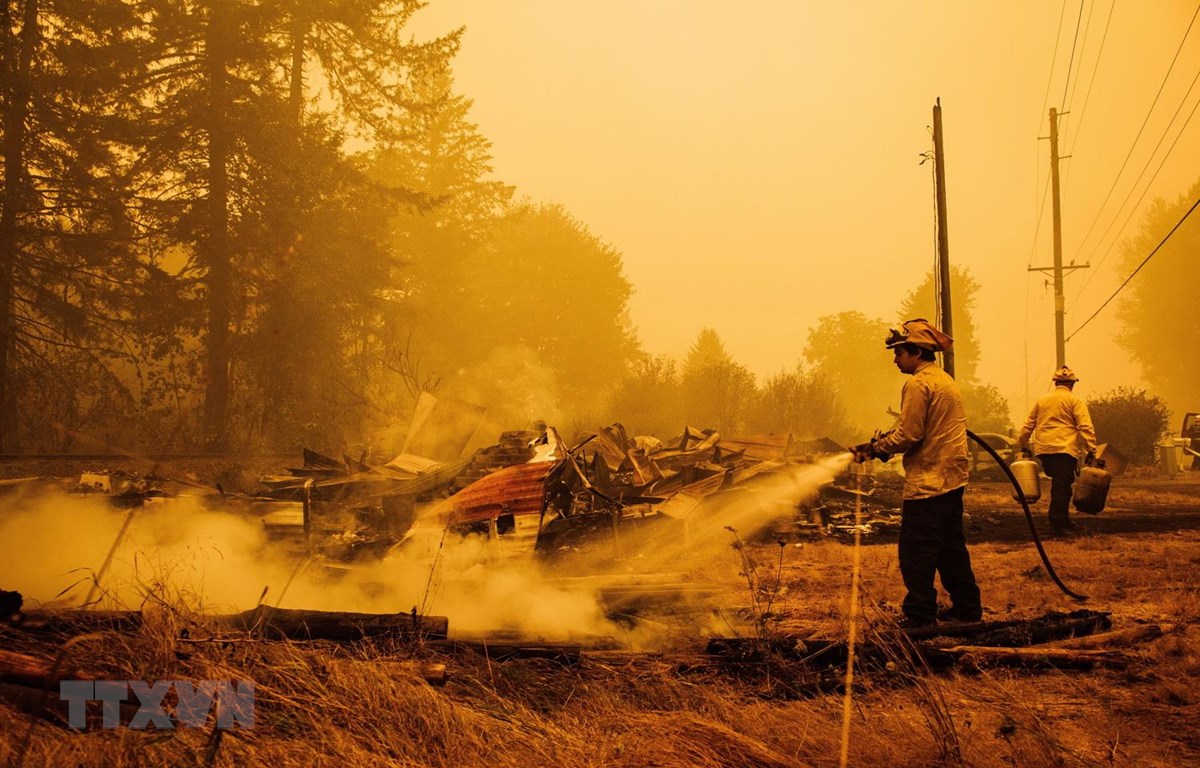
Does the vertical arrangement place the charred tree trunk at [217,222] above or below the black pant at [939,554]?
above

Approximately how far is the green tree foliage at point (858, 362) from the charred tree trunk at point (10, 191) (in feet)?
173

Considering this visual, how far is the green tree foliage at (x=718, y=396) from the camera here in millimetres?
23000

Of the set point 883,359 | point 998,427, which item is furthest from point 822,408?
point 883,359

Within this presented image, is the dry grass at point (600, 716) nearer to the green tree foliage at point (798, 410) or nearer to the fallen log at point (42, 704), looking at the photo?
the fallen log at point (42, 704)

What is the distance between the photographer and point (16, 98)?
13078 millimetres

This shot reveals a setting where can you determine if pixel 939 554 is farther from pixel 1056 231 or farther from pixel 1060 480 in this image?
pixel 1056 231

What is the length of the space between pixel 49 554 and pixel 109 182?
1118cm

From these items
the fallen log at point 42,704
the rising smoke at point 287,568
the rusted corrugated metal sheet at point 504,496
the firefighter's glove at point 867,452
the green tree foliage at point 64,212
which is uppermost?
the green tree foliage at point 64,212

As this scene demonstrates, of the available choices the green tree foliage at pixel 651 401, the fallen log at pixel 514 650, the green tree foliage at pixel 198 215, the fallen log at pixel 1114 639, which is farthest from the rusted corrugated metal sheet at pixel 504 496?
the green tree foliage at pixel 651 401

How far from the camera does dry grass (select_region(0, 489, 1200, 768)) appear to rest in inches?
101

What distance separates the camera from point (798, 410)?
2252 cm

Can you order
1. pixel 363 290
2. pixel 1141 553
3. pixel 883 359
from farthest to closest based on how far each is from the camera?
pixel 883 359, pixel 363 290, pixel 1141 553

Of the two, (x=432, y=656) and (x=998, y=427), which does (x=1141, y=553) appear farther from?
(x=998, y=427)

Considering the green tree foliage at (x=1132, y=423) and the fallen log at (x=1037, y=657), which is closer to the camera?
the fallen log at (x=1037, y=657)
